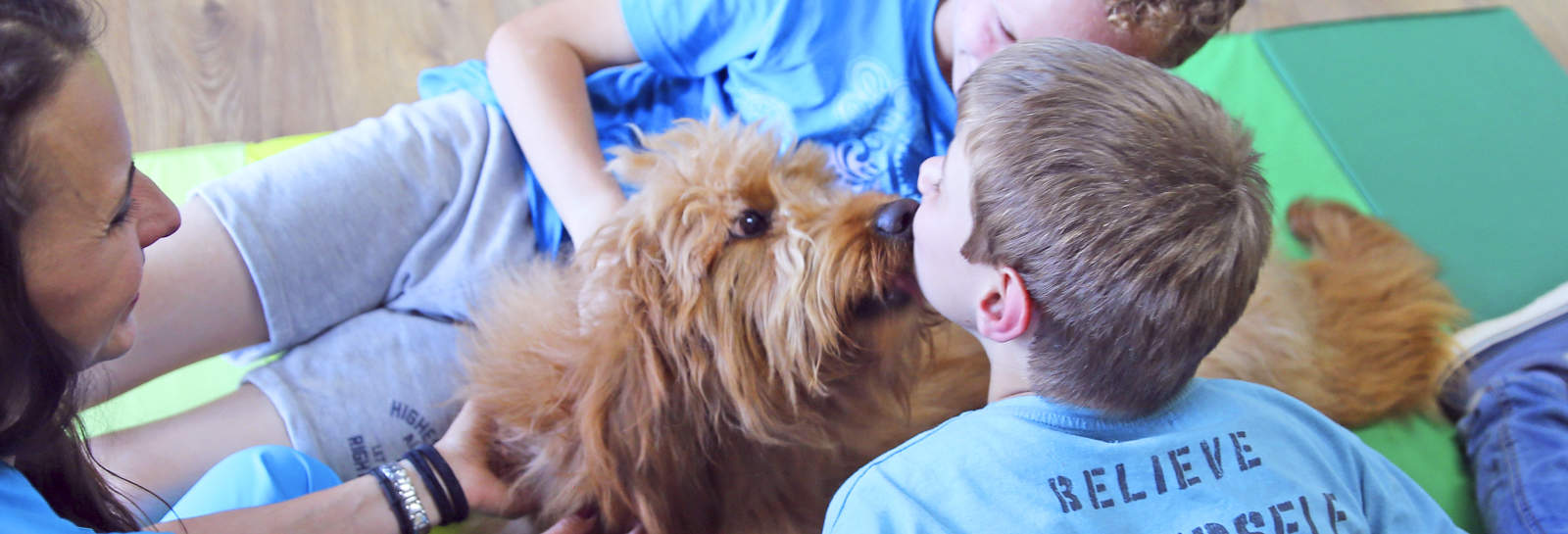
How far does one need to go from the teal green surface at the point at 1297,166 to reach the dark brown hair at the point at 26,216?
184cm

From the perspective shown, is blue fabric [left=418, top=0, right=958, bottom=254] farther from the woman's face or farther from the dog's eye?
the woman's face

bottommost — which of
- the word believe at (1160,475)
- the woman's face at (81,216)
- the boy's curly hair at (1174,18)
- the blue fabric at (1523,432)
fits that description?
the blue fabric at (1523,432)

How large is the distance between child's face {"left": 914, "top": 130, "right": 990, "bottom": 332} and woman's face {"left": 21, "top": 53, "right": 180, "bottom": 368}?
0.73 meters

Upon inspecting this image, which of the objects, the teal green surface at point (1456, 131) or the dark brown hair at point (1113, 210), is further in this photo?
the teal green surface at point (1456, 131)

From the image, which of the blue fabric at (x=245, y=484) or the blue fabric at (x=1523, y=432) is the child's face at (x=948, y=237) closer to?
the blue fabric at (x=245, y=484)

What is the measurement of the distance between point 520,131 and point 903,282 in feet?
2.44

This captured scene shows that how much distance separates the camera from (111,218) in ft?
2.44

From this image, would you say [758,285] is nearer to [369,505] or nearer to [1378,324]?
[369,505]

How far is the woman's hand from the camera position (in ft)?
4.18

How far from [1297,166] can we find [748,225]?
1.51m

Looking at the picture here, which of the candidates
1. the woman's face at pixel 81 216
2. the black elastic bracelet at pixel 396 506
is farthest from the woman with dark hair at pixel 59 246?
the black elastic bracelet at pixel 396 506

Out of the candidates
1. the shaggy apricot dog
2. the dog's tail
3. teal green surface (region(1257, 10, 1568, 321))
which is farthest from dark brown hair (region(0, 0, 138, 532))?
teal green surface (region(1257, 10, 1568, 321))

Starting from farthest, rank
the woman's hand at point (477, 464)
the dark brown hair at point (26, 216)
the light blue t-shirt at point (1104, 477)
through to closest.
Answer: the woman's hand at point (477, 464) → the light blue t-shirt at point (1104, 477) → the dark brown hair at point (26, 216)

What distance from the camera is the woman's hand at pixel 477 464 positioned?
4.18ft
